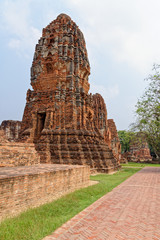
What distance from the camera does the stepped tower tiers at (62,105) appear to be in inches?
460

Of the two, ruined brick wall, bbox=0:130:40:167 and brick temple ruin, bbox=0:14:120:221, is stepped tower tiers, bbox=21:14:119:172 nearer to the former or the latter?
brick temple ruin, bbox=0:14:120:221

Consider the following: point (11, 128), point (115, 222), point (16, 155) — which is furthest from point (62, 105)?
point (11, 128)

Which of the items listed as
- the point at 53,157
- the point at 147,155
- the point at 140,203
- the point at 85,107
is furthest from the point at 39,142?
the point at 147,155

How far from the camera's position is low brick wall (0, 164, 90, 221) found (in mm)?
3416

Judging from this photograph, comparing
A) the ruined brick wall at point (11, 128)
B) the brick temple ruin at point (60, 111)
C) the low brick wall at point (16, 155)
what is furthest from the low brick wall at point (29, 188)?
the ruined brick wall at point (11, 128)

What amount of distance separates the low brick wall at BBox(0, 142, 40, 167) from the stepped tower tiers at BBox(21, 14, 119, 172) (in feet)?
10.2

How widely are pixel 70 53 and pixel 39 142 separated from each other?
7.89 m

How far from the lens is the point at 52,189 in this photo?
4.90 meters

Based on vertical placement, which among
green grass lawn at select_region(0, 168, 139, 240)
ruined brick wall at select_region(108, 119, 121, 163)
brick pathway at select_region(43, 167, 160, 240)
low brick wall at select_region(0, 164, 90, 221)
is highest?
ruined brick wall at select_region(108, 119, 121, 163)

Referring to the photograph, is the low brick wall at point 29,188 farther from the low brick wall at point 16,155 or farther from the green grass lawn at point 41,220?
the low brick wall at point 16,155

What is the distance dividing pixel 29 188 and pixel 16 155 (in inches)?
135

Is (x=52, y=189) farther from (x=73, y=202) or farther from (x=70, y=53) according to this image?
(x=70, y=53)

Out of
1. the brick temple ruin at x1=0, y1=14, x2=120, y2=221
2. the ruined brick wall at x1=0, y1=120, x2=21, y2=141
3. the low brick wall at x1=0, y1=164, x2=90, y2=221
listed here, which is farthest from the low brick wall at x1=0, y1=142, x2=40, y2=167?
the ruined brick wall at x1=0, y1=120, x2=21, y2=141

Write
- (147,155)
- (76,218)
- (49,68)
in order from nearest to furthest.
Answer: (76,218)
(49,68)
(147,155)
